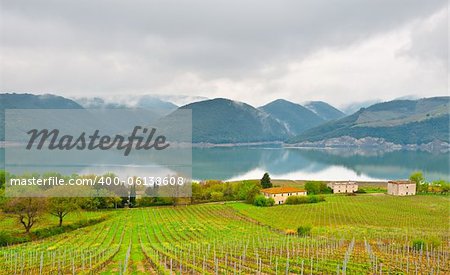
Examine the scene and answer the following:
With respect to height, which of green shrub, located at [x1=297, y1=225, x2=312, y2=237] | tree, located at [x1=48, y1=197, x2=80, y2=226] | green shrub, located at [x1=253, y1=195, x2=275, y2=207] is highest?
tree, located at [x1=48, y1=197, x2=80, y2=226]

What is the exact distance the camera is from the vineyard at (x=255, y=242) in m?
17.3

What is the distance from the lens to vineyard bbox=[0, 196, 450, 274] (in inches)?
680

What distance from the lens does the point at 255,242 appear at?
998 inches

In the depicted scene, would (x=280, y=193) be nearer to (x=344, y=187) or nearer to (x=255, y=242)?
(x=344, y=187)

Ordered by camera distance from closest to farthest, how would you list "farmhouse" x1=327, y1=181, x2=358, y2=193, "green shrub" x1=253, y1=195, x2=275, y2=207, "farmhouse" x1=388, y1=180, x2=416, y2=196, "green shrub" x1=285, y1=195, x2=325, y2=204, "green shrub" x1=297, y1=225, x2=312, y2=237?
"green shrub" x1=297, y1=225, x2=312, y2=237 → "green shrub" x1=253, y1=195, x2=275, y2=207 → "green shrub" x1=285, y1=195, x2=325, y2=204 → "farmhouse" x1=388, y1=180, x2=416, y2=196 → "farmhouse" x1=327, y1=181, x2=358, y2=193

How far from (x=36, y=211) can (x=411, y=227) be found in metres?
32.6

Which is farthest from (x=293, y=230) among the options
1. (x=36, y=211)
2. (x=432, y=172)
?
(x=432, y=172)

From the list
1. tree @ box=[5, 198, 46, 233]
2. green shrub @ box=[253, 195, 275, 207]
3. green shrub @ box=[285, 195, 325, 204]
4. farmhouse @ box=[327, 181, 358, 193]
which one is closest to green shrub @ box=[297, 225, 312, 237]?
tree @ box=[5, 198, 46, 233]

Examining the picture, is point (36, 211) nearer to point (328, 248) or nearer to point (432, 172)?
point (328, 248)

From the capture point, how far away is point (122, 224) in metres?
35.3

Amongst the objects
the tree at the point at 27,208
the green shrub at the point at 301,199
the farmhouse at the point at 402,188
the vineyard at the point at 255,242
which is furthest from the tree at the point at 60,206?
the farmhouse at the point at 402,188

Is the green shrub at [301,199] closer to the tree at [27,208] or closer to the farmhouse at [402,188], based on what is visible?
the farmhouse at [402,188]

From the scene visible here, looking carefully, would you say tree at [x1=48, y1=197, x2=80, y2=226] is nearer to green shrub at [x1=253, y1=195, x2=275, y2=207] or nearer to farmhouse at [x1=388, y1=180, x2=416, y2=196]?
green shrub at [x1=253, y1=195, x2=275, y2=207]

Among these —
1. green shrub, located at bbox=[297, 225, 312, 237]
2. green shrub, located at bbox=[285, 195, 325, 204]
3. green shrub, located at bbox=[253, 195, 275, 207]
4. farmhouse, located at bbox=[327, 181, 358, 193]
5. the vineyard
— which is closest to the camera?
the vineyard
